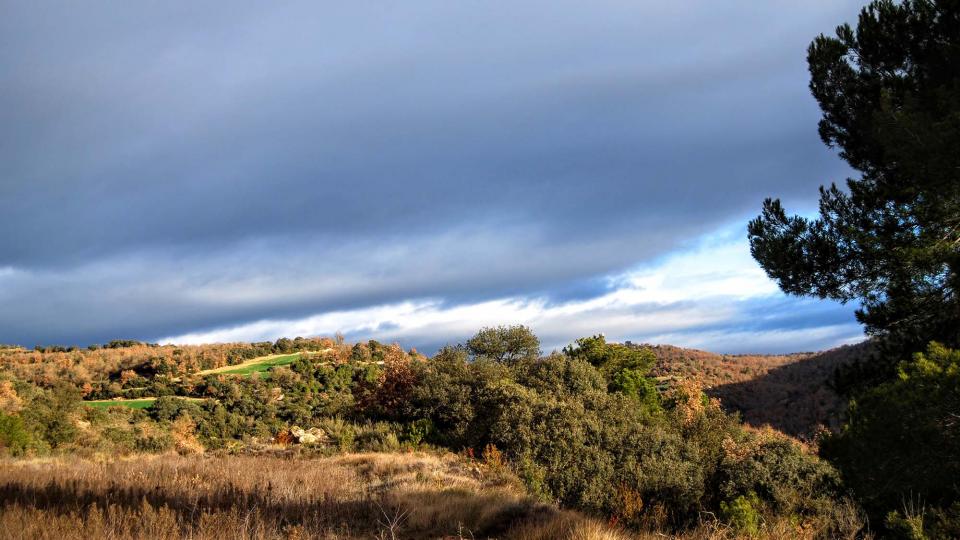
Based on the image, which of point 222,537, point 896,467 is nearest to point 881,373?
point 896,467

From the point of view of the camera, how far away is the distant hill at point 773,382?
183ft

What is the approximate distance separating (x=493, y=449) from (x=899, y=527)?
1040 cm

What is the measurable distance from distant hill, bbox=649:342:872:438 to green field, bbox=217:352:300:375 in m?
41.0

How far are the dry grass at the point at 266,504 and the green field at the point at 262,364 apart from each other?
44084mm

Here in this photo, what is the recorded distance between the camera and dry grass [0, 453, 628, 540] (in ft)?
22.3

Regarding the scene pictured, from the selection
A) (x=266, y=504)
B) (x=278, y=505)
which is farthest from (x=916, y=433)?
(x=266, y=504)

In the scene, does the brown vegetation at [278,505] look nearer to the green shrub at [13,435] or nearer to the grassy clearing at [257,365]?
the green shrub at [13,435]

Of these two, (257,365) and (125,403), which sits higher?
(257,365)

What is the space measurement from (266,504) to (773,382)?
A: 79.7m

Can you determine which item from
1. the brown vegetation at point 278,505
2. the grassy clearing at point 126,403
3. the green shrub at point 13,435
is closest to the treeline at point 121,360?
the grassy clearing at point 126,403

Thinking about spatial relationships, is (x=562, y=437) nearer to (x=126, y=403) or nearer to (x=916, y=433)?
(x=916, y=433)

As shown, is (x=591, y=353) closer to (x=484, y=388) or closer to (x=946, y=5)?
(x=484, y=388)

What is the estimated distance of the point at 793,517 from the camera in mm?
14891

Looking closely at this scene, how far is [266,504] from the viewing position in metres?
9.12
